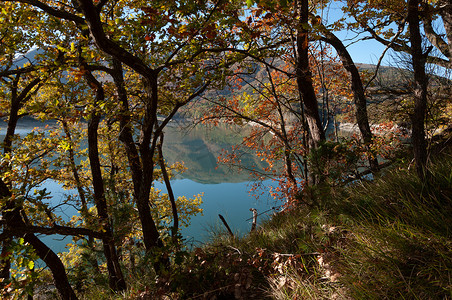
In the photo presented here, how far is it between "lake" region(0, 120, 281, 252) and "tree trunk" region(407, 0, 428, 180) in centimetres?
354

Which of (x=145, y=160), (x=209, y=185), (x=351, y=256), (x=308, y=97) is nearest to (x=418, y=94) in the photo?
(x=351, y=256)

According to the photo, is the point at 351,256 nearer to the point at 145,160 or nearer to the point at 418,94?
the point at 418,94

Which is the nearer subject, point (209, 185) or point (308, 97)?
point (308, 97)

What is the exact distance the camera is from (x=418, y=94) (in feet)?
9.02

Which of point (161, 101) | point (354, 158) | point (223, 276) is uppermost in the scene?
point (161, 101)

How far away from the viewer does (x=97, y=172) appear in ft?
21.6

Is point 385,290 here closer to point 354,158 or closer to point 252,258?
point 252,258

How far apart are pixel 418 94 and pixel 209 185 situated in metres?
52.0

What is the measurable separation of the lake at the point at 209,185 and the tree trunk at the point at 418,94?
11.6 feet

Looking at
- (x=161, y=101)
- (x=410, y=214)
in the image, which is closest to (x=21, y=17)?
(x=161, y=101)

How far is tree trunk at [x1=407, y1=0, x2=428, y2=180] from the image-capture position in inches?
108

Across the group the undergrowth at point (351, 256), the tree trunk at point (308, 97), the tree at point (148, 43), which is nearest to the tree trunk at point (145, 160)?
the tree at point (148, 43)

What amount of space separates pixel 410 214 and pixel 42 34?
7.56 m

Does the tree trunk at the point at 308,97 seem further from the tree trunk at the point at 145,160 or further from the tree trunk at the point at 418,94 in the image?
the tree trunk at the point at 145,160
